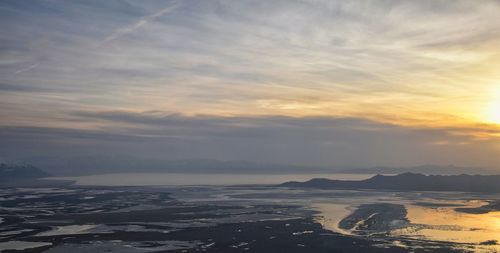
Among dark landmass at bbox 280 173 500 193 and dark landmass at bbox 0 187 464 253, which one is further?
dark landmass at bbox 280 173 500 193

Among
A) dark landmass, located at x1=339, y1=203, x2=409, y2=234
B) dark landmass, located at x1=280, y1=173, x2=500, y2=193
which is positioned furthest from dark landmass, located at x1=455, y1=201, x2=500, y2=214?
dark landmass, located at x1=280, y1=173, x2=500, y2=193

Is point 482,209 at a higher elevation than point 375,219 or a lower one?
higher

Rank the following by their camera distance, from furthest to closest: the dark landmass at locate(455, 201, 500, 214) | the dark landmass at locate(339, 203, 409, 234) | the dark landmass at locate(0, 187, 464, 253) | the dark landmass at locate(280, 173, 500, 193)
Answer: the dark landmass at locate(280, 173, 500, 193) < the dark landmass at locate(455, 201, 500, 214) < the dark landmass at locate(339, 203, 409, 234) < the dark landmass at locate(0, 187, 464, 253)

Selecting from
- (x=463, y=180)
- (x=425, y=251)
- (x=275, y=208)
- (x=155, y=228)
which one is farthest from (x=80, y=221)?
(x=463, y=180)

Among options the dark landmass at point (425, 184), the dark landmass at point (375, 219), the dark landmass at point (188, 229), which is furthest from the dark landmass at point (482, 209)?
the dark landmass at point (425, 184)

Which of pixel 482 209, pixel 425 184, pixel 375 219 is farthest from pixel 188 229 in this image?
pixel 425 184

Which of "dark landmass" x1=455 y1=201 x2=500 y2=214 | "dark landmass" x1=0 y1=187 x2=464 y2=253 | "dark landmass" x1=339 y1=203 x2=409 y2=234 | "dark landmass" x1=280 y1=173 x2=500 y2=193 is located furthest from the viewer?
"dark landmass" x1=280 y1=173 x2=500 y2=193

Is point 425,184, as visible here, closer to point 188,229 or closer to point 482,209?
point 482,209

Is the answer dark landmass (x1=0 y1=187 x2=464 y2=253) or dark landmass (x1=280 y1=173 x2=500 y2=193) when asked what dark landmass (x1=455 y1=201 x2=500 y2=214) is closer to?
dark landmass (x1=0 y1=187 x2=464 y2=253)

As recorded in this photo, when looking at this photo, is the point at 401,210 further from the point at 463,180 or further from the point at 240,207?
the point at 463,180
